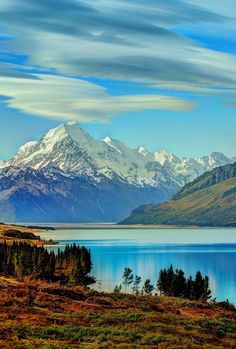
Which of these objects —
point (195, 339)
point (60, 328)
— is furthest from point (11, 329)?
point (195, 339)

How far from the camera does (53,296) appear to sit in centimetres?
10575

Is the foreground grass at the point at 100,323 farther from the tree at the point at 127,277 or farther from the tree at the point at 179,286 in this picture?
the tree at the point at 127,277

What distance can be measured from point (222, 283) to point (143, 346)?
13401 cm

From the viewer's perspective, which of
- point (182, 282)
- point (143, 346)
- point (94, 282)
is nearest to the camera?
point (143, 346)

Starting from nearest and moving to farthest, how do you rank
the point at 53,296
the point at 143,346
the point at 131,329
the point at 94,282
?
the point at 143,346 < the point at 131,329 < the point at 53,296 < the point at 94,282

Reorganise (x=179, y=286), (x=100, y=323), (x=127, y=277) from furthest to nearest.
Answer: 1. (x=127, y=277)
2. (x=179, y=286)
3. (x=100, y=323)

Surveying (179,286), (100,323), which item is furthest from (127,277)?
(100,323)

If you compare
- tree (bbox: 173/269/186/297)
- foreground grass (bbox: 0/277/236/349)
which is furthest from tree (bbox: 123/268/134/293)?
foreground grass (bbox: 0/277/236/349)

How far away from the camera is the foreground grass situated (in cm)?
7125

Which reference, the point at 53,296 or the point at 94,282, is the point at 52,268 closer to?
the point at 94,282

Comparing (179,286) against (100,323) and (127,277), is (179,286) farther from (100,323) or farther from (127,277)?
(100,323)

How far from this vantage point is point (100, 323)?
273ft

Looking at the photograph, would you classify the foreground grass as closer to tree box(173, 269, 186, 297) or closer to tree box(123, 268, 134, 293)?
tree box(173, 269, 186, 297)

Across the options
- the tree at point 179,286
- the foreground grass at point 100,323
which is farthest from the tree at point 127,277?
the foreground grass at point 100,323
